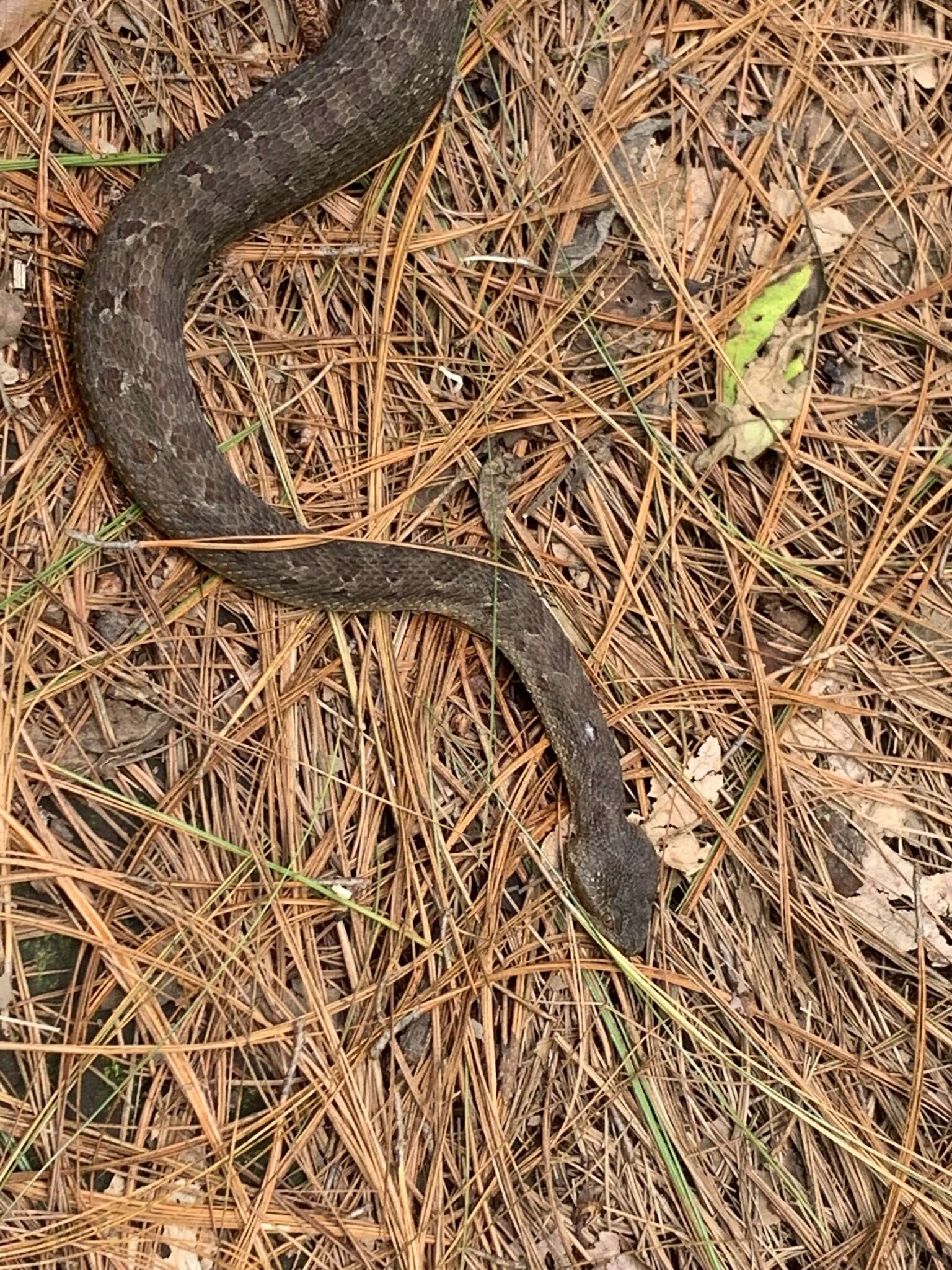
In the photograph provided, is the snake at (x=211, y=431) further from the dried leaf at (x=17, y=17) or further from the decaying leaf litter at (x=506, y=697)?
the dried leaf at (x=17, y=17)

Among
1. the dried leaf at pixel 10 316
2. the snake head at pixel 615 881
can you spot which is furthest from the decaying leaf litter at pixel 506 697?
the snake head at pixel 615 881

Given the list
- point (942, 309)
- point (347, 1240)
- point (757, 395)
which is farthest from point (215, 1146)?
point (942, 309)

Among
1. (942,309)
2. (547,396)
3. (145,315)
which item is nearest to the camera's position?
(145,315)

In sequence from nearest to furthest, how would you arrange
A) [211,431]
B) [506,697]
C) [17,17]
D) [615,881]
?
[17,17], [211,431], [615,881], [506,697]

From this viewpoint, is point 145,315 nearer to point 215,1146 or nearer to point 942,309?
point 215,1146

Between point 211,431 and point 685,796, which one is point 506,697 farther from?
point 211,431

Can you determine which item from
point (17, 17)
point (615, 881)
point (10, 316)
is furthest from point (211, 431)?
point (615, 881)

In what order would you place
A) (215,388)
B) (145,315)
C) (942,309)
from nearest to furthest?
(145,315), (215,388), (942,309)
